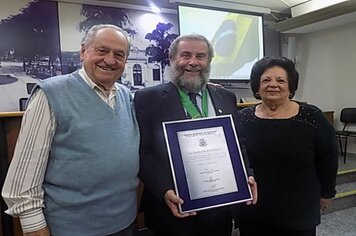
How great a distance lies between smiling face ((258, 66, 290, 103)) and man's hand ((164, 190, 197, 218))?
74 centimetres

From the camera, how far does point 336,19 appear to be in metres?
5.18

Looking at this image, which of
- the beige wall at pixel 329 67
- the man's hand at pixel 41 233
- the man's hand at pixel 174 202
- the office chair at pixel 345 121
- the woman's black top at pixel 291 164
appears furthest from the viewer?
the beige wall at pixel 329 67

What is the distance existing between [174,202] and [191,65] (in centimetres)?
62

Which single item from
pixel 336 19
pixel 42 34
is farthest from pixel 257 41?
pixel 42 34

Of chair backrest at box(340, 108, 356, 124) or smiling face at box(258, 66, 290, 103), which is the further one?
chair backrest at box(340, 108, 356, 124)

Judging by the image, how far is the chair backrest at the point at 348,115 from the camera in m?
5.27

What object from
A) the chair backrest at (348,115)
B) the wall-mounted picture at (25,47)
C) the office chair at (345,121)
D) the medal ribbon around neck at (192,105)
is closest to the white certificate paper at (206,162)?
the medal ribbon around neck at (192,105)

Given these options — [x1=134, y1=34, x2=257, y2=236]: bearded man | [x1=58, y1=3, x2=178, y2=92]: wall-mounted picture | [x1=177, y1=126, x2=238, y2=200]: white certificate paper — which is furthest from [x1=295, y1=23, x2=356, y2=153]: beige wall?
[x1=177, y1=126, x2=238, y2=200]: white certificate paper

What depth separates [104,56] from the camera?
125cm

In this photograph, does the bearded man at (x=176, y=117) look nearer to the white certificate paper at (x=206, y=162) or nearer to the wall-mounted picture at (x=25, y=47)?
the white certificate paper at (x=206, y=162)

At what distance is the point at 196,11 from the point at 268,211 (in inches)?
157

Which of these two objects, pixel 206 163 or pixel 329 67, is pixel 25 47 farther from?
pixel 329 67

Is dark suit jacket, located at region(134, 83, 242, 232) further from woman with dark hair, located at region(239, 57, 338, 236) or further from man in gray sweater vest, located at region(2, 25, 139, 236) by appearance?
woman with dark hair, located at region(239, 57, 338, 236)

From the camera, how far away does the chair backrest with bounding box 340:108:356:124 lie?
207 inches
